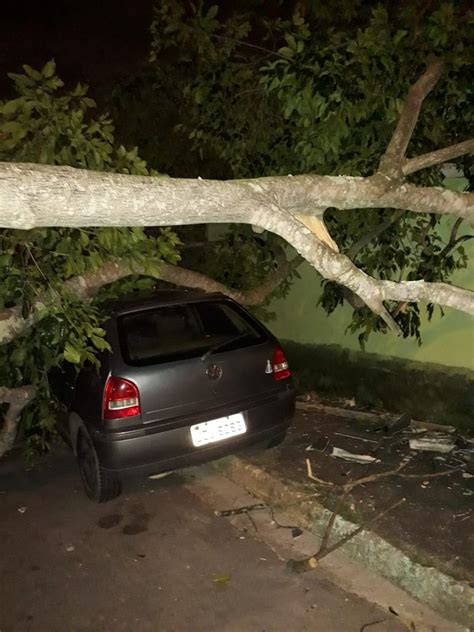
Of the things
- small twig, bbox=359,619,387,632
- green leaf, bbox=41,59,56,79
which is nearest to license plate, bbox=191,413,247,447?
small twig, bbox=359,619,387,632

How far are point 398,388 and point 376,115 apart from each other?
2789 millimetres

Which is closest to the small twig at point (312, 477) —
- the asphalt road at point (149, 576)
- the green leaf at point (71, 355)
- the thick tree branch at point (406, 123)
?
the asphalt road at point (149, 576)

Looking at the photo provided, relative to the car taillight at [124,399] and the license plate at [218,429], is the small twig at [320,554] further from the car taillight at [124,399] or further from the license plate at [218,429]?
the car taillight at [124,399]

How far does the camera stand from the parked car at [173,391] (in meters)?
3.85

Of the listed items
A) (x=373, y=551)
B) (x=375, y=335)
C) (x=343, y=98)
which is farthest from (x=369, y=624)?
(x=375, y=335)

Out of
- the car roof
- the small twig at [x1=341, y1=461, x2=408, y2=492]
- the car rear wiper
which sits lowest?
the small twig at [x1=341, y1=461, x2=408, y2=492]

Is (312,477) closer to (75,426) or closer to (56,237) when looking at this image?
(75,426)

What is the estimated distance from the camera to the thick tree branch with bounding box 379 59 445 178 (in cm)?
327

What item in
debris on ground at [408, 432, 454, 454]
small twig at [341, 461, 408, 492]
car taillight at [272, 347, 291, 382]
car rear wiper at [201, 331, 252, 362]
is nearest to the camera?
small twig at [341, 461, 408, 492]

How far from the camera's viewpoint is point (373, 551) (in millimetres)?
3312

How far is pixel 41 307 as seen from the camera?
369cm

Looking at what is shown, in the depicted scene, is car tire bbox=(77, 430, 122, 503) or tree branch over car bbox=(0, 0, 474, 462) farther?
car tire bbox=(77, 430, 122, 503)

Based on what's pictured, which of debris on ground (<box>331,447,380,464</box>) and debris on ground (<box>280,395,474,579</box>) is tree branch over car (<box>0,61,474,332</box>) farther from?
debris on ground (<box>331,447,380,464</box>)

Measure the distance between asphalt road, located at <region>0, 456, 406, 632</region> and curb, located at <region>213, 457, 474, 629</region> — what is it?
10.9 inches
